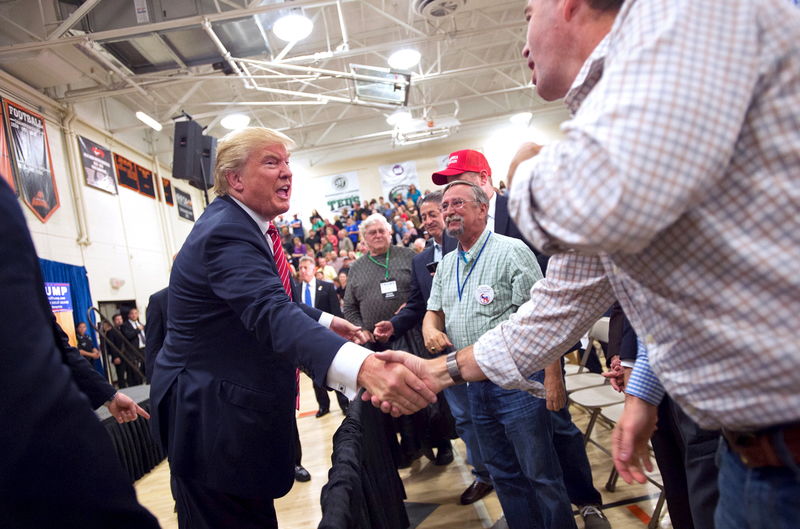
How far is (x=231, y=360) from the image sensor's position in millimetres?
1730

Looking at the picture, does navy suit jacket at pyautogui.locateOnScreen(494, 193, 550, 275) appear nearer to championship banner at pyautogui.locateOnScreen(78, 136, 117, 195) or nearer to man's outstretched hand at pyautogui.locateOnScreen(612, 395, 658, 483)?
→ man's outstretched hand at pyautogui.locateOnScreen(612, 395, 658, 483)

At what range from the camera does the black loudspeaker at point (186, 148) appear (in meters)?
5.47

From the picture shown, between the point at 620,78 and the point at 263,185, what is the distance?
1542 mm

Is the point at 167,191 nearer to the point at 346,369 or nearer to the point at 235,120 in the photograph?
the point at 235,120

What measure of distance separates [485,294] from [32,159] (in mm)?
10699

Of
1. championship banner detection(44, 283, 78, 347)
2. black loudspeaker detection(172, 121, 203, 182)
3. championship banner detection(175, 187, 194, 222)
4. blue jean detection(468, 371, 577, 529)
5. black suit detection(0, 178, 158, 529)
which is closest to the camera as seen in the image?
black suit detection(0, 178, 158, 529)

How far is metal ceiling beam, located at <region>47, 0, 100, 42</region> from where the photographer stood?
24.6 ft

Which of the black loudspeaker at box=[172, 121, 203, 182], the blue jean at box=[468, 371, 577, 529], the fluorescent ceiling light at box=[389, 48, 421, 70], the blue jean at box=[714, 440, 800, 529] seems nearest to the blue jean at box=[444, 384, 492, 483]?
the blue jean at box=[468, 371, 577, 529]

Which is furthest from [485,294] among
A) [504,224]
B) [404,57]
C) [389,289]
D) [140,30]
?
[404,57]

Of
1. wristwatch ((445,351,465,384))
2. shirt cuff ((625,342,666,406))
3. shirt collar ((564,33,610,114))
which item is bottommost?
shirt cuff ((625,342,666,406))

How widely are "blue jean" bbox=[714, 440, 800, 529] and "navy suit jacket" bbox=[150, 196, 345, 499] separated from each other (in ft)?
3.41

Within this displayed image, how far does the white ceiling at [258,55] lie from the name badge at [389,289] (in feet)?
20.8

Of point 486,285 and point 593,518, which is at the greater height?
point 486,285


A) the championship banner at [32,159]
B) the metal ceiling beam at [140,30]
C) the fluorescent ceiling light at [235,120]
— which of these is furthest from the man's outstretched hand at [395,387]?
the fluorescent ceiling light at [235,120]
